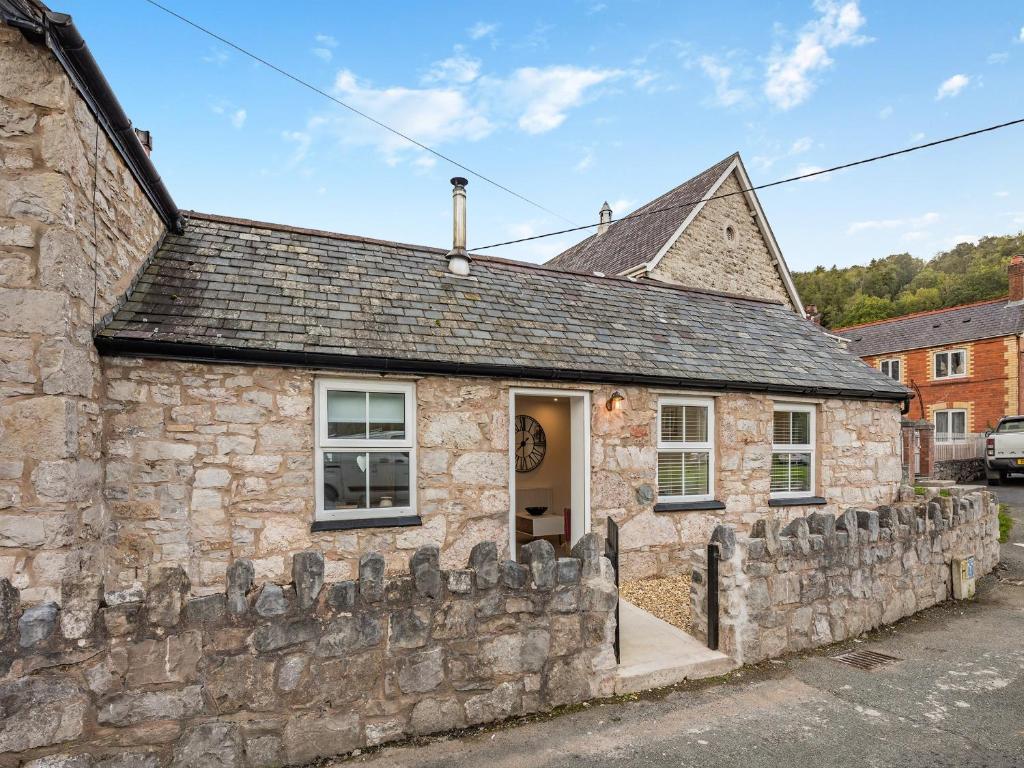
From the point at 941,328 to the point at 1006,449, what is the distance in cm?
1290

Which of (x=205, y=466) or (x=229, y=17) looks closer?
(x=205, y=466)

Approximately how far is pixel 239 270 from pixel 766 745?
6803 mm

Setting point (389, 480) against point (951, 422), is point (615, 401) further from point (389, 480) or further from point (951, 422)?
point (951, 422)

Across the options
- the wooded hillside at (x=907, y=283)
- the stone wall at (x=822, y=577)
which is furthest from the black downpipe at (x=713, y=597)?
the wooded hillside at (x=907, y=283)

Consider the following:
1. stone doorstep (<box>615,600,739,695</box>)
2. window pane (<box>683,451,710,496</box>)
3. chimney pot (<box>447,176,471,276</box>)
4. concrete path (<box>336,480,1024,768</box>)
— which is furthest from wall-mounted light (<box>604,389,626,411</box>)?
concrete path (<box>336,480,1024,768</box>)

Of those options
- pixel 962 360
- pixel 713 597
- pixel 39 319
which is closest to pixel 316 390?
pixel 39 319

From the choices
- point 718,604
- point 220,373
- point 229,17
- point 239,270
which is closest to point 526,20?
point 229,17

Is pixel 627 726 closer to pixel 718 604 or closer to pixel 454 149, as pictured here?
pixel 718 604

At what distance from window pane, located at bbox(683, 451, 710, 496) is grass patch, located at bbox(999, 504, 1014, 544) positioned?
6083 mm

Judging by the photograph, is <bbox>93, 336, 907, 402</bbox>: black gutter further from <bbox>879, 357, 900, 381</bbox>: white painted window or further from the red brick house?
<bbox>879, 357, 900, 381</bbox>: white painted window

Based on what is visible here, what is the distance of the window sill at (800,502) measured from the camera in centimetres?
795

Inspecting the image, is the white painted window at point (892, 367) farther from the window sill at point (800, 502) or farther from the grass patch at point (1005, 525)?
the window sill at point (800, 502)

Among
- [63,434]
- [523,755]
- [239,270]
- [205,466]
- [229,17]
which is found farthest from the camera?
[229,17]

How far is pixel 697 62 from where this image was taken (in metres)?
10.0
